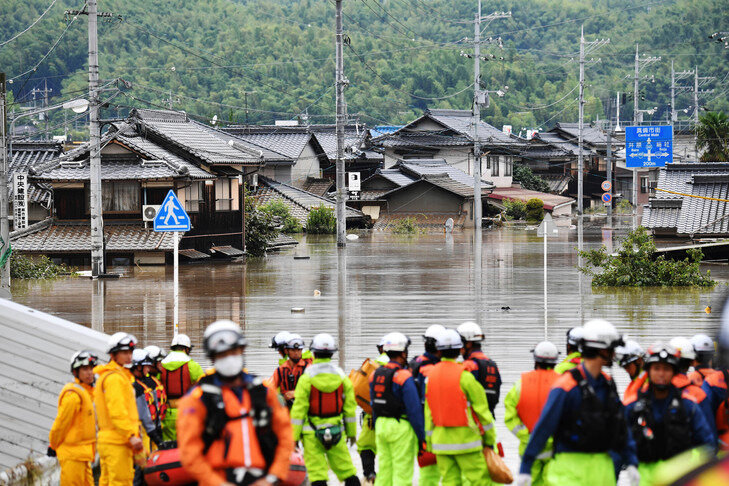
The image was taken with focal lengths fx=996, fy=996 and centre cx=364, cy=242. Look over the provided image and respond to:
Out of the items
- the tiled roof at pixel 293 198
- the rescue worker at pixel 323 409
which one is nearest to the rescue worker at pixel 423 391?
the rescue worker at pixel 323 409

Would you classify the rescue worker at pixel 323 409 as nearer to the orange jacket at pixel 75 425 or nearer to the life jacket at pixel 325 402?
the life jacket at pixel 325 402

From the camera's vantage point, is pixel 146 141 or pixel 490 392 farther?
pixel 146 141

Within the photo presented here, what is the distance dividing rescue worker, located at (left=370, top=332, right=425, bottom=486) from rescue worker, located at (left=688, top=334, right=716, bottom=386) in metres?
2.12

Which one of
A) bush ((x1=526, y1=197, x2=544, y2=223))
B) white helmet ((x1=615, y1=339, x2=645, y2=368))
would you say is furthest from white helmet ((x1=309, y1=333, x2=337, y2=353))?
bush ((x1=526, y1=197, x2=544, y2=223))

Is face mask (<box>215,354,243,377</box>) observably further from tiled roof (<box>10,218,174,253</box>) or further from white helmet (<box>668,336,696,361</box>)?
tiled roof (<box>10,218,174,253</box>)

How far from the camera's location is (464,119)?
7344cm

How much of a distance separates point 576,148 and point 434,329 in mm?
80258

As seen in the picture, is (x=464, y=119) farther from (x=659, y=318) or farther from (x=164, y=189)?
(x=659, y=318)

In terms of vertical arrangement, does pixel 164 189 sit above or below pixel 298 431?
above

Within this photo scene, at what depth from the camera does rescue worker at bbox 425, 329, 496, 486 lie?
24.1 ft

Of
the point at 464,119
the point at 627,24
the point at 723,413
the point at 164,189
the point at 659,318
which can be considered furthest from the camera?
the point at 627,24

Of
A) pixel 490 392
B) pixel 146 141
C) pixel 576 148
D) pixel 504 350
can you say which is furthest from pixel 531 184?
pixel 490 392

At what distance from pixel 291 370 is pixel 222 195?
2779 cm

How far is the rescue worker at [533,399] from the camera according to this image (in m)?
7.30
